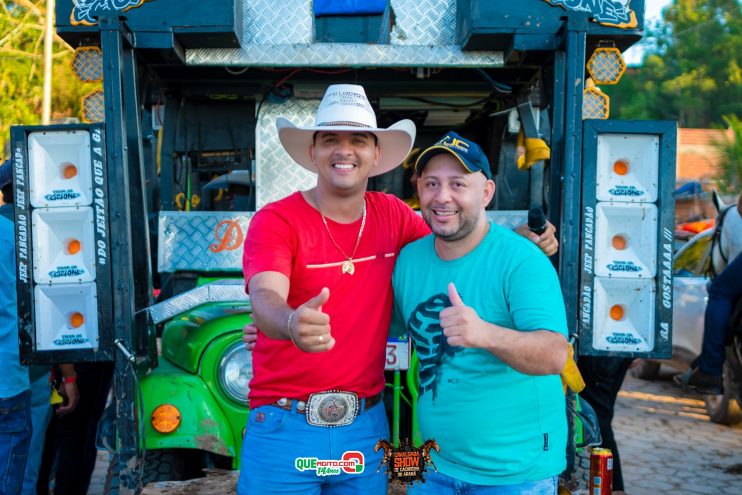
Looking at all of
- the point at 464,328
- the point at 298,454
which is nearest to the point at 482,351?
the point at 464,328

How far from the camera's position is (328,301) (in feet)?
8.95

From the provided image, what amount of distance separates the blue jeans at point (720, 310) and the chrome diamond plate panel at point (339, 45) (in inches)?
136

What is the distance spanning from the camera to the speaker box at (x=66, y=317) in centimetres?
368

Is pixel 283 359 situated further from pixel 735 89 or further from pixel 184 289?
pixel 735 89

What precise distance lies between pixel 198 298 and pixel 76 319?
61cm

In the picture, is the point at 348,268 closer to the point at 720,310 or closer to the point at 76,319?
the point at 76,319

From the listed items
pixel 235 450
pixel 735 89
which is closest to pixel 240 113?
pixel 235 450

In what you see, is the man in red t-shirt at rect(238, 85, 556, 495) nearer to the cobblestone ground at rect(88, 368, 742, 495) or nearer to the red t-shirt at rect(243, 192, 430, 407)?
the red t-shirt at rect(243, 192, 430, 407)

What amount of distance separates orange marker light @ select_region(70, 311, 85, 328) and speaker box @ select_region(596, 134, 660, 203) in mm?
2541

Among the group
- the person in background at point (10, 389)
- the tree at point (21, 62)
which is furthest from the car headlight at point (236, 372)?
the tree at point (21, 62)

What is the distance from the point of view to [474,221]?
8.25 ft

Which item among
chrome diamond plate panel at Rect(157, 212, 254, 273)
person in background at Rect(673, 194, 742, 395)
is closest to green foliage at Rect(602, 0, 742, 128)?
person in background at Rect(673, 194, 742, 395)

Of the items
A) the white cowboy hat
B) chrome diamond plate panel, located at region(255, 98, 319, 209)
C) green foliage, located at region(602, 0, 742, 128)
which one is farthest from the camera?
green foliage, located at region(602, 0, 742, 128)

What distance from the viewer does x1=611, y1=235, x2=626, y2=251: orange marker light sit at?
12.4 ft
